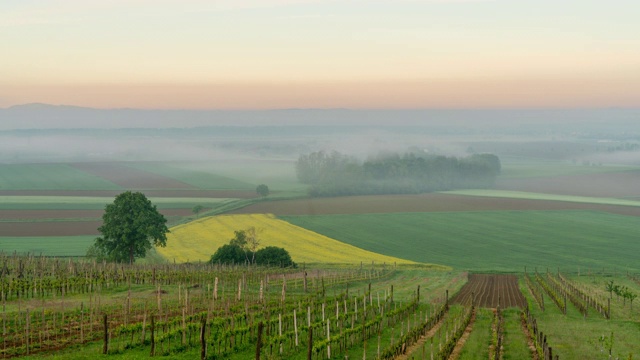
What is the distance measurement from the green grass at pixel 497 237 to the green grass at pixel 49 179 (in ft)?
209

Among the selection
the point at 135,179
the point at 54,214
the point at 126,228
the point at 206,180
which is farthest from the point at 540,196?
the point at 126,228

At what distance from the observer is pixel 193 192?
14638cm

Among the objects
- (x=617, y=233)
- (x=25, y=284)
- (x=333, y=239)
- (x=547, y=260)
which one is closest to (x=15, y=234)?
(x=333, y=239)

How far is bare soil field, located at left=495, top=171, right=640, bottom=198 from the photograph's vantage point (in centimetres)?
15350

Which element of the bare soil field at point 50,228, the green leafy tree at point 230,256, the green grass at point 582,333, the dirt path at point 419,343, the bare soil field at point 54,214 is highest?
the bare soil field at point 54,214

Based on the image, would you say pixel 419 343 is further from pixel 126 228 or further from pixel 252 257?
pixel 126 228

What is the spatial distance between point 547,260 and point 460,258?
9.52 m

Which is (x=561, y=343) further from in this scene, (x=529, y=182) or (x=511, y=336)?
(x=529, y=182)

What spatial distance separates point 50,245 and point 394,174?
323 ft

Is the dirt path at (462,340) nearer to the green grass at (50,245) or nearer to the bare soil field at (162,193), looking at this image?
the green grass at (50,245)

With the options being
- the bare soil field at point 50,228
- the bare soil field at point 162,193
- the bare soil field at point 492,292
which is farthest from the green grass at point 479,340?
the bare soil field at point 162,193

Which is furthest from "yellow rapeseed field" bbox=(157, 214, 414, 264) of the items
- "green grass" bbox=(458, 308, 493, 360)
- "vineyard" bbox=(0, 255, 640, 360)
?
"green grass" bbox=(458, 308, 493, 360)

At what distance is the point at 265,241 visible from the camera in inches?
3536

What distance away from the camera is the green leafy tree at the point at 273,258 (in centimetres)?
7112
